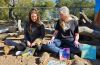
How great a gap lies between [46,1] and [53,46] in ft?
50.5

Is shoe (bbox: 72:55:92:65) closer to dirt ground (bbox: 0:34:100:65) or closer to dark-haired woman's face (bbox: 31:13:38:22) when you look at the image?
dirt ground (bbox: 0:34:100:65)

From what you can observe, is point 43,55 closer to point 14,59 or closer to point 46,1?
point 14,59

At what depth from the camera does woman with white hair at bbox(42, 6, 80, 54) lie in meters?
5.48

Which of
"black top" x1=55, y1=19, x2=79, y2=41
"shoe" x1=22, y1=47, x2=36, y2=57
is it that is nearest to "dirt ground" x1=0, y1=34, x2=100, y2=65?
"shoe" x1=22, y1=47, x2=36, y2=57

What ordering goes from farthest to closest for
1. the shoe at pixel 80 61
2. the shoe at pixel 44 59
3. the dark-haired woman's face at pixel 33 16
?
the dark-haired woman's face at pixel 33 16 < the shoe at pixel 44 59 < the shoe at pixel 80 61

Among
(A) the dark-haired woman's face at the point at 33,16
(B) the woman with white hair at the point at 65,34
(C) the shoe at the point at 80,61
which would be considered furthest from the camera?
(A) the dark-haired woman's face at the point at 33,16

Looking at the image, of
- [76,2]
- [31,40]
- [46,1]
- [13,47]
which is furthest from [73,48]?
[46,1]

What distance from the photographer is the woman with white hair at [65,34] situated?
18.0 ft

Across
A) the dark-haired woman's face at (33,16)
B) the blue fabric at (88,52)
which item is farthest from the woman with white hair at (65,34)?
the dark-haired woman's face at (33,16)

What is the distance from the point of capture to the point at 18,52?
571 centimetres

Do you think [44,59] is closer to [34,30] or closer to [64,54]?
[64,54]

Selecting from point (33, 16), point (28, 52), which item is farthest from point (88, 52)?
point (33, 16)

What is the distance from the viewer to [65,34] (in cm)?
559

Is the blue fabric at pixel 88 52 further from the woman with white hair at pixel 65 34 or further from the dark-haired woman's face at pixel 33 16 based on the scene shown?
the dark-haired woman's face at pixel 33 16
